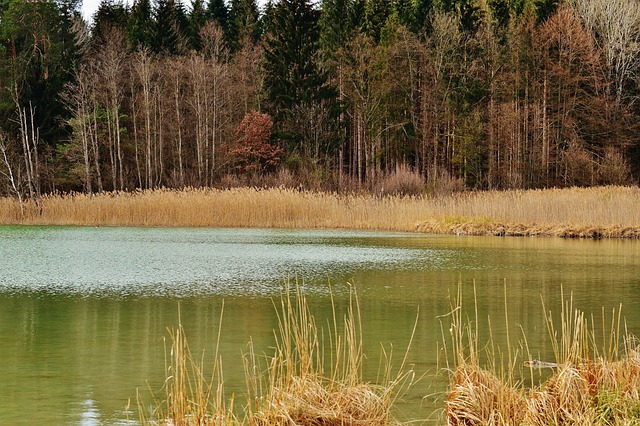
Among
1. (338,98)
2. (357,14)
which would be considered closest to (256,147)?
(338,98)

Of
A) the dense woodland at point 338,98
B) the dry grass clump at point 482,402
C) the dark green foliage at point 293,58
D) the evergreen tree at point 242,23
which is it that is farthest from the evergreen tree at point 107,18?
the dry grass clump at point 482,402

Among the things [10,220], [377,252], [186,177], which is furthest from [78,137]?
[377,252]

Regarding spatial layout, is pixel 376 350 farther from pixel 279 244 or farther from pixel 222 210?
pixel 222 210

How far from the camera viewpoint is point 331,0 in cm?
5306

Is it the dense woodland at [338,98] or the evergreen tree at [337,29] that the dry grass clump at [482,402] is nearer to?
the dense woodland at [338,98]

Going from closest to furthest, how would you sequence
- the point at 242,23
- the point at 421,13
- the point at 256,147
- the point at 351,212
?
the point at 351,212, the point at 256,147, the point at 421,13, the point at 242,23

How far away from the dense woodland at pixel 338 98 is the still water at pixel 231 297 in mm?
20349

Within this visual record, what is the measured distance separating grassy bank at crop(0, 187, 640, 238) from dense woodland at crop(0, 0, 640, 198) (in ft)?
36.7

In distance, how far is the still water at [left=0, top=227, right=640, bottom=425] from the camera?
20.1 feet

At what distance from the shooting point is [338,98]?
50000 mm

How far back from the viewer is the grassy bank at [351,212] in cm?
2478

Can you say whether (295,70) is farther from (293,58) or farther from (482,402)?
(482,402)

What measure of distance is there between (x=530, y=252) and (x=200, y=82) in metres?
30.7

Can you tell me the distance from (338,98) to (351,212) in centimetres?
2432
